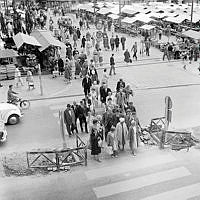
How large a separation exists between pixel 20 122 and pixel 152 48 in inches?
741

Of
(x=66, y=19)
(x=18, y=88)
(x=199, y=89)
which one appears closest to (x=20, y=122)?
(x=18, y=88)

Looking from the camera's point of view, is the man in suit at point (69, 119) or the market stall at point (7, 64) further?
the market stall at point (7, 64)

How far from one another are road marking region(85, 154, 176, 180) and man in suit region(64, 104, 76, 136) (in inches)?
113

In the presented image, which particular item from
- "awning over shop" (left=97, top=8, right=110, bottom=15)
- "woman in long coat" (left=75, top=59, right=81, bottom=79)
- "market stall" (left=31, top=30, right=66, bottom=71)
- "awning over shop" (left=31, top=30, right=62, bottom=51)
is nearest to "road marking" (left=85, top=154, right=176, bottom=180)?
"woman in long coat" (left=75, top=59, right=81, bottom=79)

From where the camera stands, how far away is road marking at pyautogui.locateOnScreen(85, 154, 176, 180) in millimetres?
11758

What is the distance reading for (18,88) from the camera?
21.0 m

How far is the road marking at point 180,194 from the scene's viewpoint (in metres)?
10.6

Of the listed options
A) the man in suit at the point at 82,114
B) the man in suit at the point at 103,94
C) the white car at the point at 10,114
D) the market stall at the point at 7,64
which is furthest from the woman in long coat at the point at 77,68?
the man in suit at the point at 82,114

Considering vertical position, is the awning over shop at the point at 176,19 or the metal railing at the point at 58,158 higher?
the awning over shop at the point at 176,19

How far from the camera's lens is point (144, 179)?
11430 mm

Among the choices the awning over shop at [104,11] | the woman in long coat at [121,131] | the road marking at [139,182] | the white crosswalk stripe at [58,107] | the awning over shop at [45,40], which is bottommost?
the white crosswalk stripe at [58,107]

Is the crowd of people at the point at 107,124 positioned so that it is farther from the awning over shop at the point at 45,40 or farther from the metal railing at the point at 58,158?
the awning over shop at the point at 45,40

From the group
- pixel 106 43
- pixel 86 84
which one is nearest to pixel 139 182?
pixel 86 84

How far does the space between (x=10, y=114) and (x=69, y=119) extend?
3.00 meters
